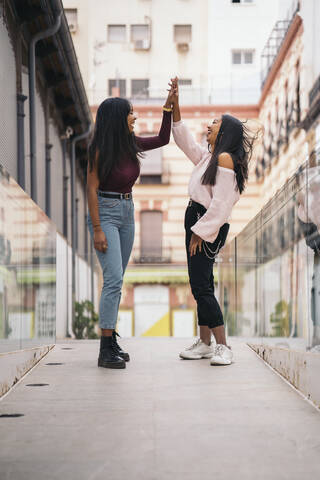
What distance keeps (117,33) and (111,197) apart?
27.2 m

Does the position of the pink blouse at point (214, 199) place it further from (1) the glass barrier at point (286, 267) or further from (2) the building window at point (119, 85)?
(2) the building window at point (119, 85)

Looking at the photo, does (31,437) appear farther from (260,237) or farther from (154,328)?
(154,328)

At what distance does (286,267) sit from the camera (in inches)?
208

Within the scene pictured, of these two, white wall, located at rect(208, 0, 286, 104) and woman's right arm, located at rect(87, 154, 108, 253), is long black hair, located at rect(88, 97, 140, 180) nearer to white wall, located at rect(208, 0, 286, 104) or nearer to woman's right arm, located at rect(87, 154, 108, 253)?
woman's right arm, located at rect(87, 154, 108, 253)

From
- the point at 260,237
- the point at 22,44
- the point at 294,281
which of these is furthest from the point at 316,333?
the point at 22,44

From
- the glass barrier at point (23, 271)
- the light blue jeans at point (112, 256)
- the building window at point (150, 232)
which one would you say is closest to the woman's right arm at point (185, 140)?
the light blue jeans at point (112, 256)

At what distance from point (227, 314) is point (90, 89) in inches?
846

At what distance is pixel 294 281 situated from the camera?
5.01 meters

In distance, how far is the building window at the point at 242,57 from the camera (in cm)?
3166

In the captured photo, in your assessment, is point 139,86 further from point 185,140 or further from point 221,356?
point 221,356

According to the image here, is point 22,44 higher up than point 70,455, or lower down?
higher up

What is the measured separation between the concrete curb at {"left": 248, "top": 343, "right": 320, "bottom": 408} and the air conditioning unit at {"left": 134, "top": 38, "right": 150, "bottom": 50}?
89.8 feet

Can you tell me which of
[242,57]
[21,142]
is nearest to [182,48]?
[242,57]

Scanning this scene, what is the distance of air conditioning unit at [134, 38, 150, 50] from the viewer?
31.6 m
